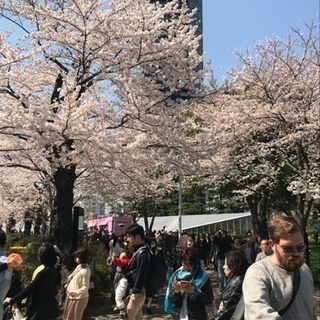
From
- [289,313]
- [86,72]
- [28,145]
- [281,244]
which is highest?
[86,72]

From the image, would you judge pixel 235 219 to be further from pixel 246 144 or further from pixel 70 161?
pixel 70 161

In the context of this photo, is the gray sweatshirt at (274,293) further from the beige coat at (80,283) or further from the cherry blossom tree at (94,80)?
the cherry blossom tree at (94,80)

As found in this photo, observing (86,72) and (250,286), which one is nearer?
(250,286)

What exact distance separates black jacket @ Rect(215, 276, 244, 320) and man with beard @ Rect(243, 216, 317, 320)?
5.24 feet

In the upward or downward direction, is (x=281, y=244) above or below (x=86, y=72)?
below

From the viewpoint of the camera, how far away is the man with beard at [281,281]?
74.8 inches

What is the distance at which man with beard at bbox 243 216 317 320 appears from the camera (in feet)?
6.23

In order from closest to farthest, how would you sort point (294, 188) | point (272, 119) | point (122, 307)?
point (122, 307) → point (294, 188) → point (272, 119)

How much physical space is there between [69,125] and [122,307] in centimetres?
397

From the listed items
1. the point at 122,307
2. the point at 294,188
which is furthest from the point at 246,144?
the point at 122,307

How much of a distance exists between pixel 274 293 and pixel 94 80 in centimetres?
907

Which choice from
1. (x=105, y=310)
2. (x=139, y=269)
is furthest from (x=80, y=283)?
(x=105, y=310)

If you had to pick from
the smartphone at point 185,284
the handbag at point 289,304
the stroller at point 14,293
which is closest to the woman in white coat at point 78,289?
the stroller at point 14,293

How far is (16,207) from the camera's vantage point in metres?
22.7
